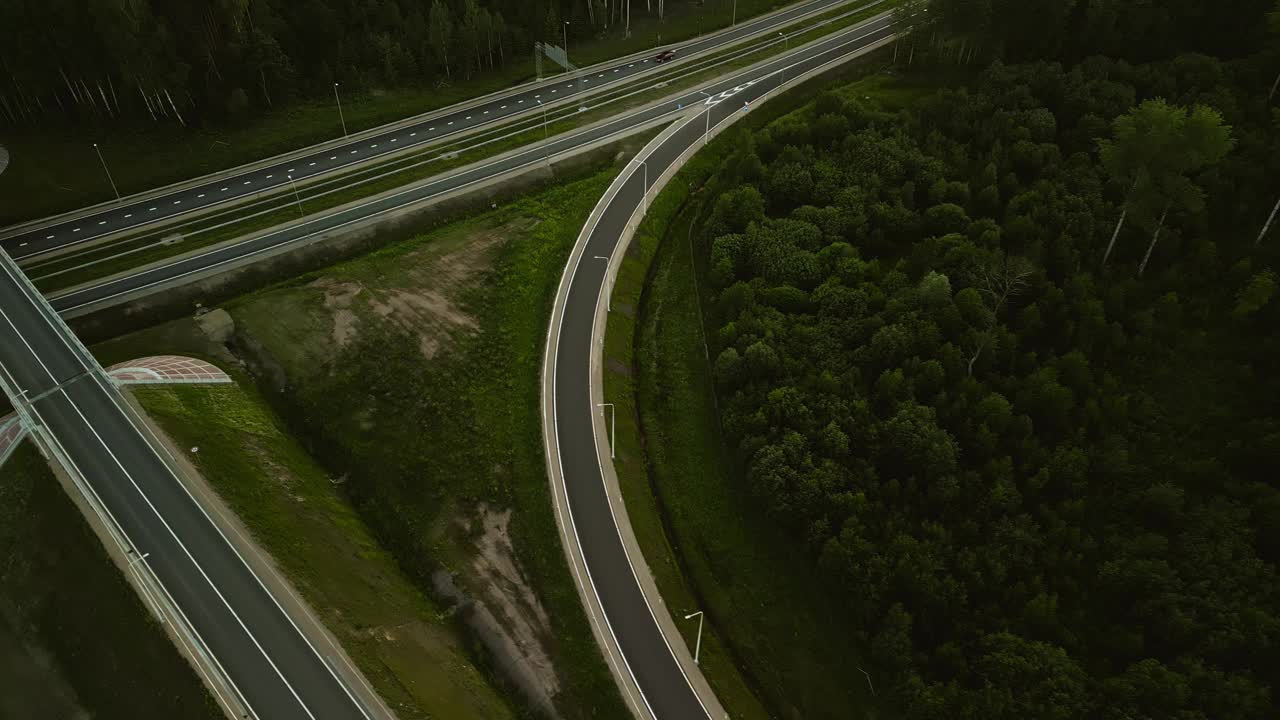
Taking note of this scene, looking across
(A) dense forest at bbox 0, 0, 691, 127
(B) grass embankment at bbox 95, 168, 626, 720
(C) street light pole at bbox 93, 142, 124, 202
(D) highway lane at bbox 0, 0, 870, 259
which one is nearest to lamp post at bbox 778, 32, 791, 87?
(D) highway lane at bbox 0, 0, 870, 259

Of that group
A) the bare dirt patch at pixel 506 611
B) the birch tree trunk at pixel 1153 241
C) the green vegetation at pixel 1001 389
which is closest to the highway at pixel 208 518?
the bare dirt patch at pixel 506 611

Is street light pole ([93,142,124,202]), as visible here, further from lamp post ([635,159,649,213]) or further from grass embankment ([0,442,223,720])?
lamp post ([635,159,649,213])

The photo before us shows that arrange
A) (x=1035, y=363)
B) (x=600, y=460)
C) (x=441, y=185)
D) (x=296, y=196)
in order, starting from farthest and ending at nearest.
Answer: (x=441, y=185), (x=296, y=196), (x=600, y=460), (x=1035, y=363)

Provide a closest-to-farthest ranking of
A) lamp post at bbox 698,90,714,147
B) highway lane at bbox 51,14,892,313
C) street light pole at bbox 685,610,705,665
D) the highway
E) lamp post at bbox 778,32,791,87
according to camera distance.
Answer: the highway
street light pole at bbox 685,610,705,665
highway lane at bbox 51,14,892,313
lamp post at bbox 698,90,714,147
lamp post at bbox 778,32,791,87

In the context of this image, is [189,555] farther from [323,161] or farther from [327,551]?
[323,161]

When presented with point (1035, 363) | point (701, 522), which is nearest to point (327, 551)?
point (701, 522)

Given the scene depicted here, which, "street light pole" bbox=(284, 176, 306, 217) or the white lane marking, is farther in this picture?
"street light pole" bbox=(284, 176, 306, 217)

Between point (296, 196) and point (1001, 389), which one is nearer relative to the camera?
point (1001, 389)
